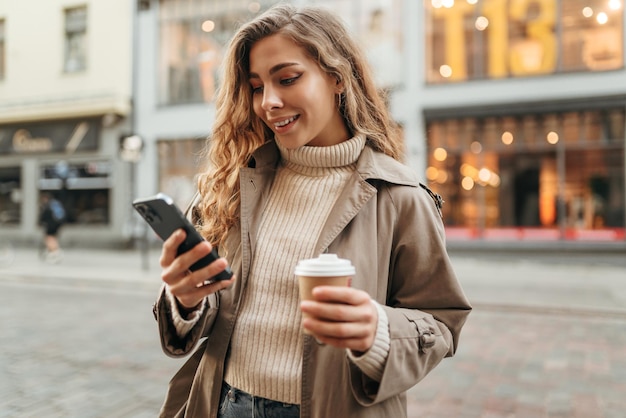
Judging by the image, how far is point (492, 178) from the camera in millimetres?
15195

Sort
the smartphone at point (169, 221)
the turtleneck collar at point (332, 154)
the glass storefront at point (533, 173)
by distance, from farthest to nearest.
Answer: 1. the glass storefront at point (533, 173)
2. the turtleneck collar at point (332, 154)
3. the smartphone at point (169, 221)

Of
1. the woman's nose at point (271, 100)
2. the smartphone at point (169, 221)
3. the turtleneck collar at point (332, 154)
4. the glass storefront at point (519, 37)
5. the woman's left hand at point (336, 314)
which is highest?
the glass storefront at point (519, 37)

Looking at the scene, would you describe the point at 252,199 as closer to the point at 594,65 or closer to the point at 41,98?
the point at 594,65

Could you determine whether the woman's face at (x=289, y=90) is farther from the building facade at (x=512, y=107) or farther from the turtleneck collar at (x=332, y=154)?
the building facade at (x=512, y=107)

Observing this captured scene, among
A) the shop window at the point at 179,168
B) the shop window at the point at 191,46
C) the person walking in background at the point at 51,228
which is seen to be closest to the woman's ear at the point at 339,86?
the person walking in background at the point at 51,228

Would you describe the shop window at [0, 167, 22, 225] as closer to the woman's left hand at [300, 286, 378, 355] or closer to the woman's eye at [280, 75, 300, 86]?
the woman's eye at [280, 75, 300, 86]

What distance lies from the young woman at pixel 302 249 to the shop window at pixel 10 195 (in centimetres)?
2087

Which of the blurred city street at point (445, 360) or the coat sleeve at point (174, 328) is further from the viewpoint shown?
the blurred city street at point (445, 360)

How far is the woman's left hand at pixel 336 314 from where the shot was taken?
1107 mm

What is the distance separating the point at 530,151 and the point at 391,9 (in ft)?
18.8

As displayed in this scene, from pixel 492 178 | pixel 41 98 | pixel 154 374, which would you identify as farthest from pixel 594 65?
pixel 41 98

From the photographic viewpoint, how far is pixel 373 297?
1.51 m

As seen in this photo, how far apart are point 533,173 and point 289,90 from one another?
47.9 ft

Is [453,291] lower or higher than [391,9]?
lower
